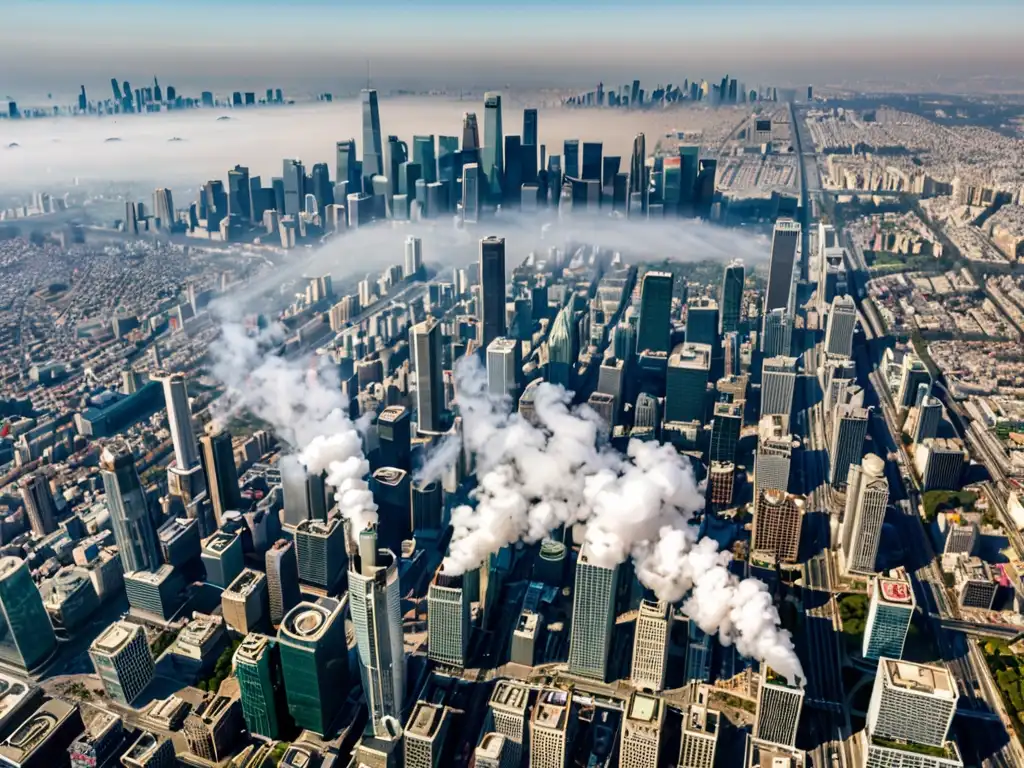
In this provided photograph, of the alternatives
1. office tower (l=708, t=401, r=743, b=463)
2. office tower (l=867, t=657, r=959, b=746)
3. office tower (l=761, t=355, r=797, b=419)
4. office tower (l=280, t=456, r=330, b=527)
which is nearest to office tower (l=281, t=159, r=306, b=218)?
office tower (l=280, t=456, r=330, b=527)

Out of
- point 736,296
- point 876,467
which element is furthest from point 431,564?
point 736,296

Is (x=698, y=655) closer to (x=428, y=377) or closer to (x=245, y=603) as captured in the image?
(x=245, y=603)

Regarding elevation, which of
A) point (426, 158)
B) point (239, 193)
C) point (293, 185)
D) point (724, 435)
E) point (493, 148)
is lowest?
point (724, 435)

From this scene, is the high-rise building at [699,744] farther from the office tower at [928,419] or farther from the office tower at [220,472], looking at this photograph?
the office tower at [928,419]

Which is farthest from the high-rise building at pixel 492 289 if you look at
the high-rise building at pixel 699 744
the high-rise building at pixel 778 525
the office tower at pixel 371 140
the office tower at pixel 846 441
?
the high-rise building at pixel 699 744

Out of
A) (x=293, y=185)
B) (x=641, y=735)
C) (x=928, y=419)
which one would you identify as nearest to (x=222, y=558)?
(x=641, y=735)

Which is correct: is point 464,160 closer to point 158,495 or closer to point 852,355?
point 852,355
